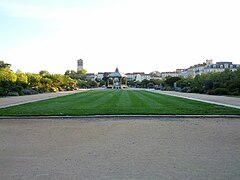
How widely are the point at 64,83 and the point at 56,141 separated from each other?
2403 inches

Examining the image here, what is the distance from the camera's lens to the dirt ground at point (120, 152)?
5.20 meters

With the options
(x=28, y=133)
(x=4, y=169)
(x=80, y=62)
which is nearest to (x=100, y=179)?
(x=4, y=169)

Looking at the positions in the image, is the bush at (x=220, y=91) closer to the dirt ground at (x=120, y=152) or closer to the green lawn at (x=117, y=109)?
the green lawn at (x=117, y=109)

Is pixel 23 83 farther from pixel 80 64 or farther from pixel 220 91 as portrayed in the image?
pixel 80 64

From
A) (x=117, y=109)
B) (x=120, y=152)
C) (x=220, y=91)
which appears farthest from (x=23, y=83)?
(x=120, y=152)

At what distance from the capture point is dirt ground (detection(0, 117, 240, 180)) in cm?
520

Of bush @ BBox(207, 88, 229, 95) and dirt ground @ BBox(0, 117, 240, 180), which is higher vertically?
bush @ BBox(207, 88, 229, 95)

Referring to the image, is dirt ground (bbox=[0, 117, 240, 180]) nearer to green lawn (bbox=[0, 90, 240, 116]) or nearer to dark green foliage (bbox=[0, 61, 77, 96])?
green lawn (bbox=[0, 90, 240, 116])

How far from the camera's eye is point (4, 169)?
5426 millimetres

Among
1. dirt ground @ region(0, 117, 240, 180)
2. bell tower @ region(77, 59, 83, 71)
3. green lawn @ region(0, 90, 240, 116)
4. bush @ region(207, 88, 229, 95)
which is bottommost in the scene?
dirt ground @ region(0, 117, 240, 180)

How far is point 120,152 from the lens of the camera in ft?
22.4

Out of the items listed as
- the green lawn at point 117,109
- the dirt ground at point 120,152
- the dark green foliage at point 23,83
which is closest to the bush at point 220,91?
the green lawn at point 117,109

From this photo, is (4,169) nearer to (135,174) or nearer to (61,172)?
(61,172)

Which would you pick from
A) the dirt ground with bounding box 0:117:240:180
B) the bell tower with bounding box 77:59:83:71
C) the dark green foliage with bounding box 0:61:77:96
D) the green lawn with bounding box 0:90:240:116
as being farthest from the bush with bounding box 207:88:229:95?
the bell tower with bounding box 77:59:83:71
